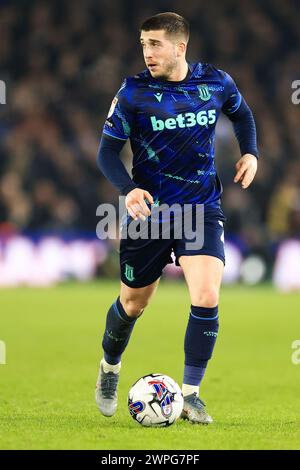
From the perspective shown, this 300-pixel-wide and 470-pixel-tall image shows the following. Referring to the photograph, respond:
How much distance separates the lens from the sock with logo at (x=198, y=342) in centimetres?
539

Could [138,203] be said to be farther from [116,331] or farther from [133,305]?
[116,331]

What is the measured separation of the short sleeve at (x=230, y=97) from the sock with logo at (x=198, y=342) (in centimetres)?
118

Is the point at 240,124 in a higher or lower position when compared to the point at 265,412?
higher

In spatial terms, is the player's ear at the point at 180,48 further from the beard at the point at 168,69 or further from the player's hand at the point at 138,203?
the player's hand at the point at 138,203

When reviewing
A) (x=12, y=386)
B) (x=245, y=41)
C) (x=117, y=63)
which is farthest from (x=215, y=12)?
(x=12, y=386)

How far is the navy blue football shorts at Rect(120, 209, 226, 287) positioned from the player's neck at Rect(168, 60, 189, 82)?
73cm

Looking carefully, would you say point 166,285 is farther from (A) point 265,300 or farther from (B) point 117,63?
(B) point 117,63

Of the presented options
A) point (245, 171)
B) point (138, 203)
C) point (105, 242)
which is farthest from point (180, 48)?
point (105, 242)

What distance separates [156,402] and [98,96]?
14.1m

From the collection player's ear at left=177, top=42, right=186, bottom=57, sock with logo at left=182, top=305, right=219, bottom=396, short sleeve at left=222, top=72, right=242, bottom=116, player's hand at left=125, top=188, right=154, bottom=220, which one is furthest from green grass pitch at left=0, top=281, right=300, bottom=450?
player's ear at left=177, top=42, right=186, bottom=57

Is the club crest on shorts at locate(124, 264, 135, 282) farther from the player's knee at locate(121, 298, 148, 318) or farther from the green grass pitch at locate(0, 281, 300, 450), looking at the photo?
the green grass pitch at locate(0, 281, 300, 450)

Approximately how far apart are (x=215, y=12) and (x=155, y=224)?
51.9 feet

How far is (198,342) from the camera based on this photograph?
5.41 m

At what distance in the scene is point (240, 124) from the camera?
19.6ft
